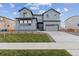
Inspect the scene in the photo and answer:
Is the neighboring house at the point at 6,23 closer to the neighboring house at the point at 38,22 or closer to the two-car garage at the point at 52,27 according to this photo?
the neighboring house at the point at 38,22

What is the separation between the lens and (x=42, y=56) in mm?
2900

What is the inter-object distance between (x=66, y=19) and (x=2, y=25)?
1.64 m

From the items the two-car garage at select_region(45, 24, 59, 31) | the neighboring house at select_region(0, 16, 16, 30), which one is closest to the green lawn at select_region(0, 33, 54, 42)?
the two-car garage at select_region(45, 24, 59, 31)

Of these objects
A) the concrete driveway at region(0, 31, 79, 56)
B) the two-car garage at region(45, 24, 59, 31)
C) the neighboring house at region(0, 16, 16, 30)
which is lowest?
A: the concrete driveway at region(0, 31, 79, 56)

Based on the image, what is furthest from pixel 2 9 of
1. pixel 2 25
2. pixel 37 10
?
pixel 37 10

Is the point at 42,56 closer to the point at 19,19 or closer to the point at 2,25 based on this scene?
the point at 2,25

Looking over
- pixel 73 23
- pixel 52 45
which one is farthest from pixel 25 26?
pixel 73 23

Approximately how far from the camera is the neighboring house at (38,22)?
470 cm

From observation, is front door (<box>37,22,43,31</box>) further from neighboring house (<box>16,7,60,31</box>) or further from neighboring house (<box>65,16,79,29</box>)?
neighboring house (<box>65,16,79,29</box>)

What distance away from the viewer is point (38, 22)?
5.12 m

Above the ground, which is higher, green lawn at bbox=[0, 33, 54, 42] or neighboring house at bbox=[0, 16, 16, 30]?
neighboring house at bbox=[0, 16, 16, 30]

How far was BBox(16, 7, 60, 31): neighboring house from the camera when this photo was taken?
4.70 metres

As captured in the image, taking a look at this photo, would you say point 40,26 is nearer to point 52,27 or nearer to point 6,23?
point 52,27

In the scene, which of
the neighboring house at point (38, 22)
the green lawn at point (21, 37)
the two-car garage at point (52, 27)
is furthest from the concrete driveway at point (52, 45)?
the green lawn at point (21, 37)
